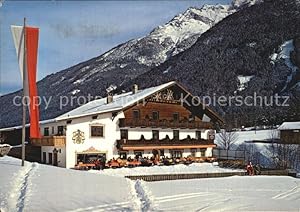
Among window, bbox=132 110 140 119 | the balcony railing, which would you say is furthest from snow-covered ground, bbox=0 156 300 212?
window, bbox=132 110 140 119

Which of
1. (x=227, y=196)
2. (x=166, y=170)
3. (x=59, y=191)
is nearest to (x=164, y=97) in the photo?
(x=166, y=170)

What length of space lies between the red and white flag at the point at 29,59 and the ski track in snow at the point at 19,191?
4249mm

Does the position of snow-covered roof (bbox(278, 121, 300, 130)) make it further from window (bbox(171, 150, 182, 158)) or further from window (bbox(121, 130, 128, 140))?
window (bbox(121, 130, 128, 140))

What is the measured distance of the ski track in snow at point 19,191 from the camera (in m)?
9.52

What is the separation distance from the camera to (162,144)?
25.5 meters

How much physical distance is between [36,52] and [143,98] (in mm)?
8105

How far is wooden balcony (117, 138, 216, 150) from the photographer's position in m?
24.0

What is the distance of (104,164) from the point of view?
877 inches

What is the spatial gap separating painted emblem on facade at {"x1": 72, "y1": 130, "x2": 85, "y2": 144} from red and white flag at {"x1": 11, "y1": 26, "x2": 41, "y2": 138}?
78.1 inches

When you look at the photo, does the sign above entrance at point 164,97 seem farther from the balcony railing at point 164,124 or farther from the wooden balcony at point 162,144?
the wooden balcony at point 162,144

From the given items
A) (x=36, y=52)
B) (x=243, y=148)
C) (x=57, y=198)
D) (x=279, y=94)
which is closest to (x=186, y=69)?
(x=279, y=94)

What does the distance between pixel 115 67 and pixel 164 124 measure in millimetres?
48012

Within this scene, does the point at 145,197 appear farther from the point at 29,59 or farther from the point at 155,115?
the point at 155,115

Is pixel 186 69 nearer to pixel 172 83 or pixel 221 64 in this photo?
pixel 221 64
